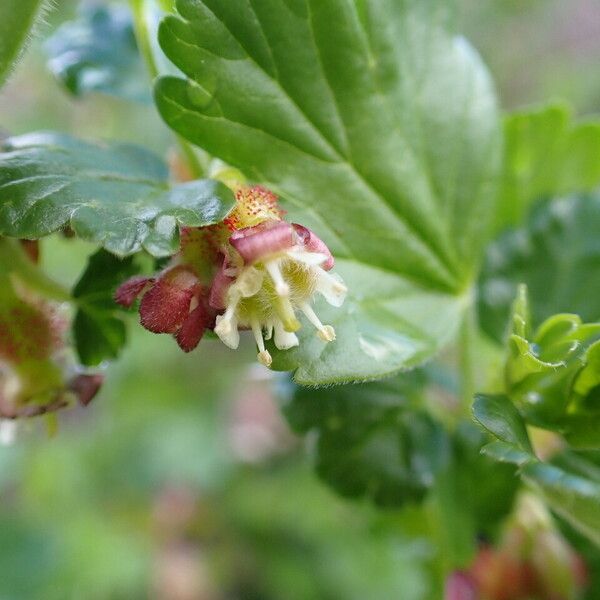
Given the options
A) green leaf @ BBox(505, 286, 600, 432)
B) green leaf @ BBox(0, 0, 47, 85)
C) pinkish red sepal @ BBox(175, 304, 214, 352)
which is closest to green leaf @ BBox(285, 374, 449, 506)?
green leaf @ BBox(505, 286, 600, 432)

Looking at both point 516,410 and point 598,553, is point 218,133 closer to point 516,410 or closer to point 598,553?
point 516,410

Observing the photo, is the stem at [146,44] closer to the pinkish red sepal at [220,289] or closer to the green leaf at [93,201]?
the green leaf at [93,201]

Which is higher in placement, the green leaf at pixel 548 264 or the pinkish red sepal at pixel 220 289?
the pinkish red sepal at pixel 220 289

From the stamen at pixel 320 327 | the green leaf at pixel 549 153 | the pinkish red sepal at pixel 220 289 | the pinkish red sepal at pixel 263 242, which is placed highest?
the pinkish red sepal at pixel 263 242

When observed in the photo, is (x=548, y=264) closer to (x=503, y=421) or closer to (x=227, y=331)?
(x=503, y=421)

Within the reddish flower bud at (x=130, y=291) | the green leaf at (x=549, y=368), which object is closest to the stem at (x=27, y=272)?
the reddish flower bud at (x=130, y=291)

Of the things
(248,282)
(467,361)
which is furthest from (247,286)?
(467,361)
